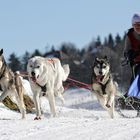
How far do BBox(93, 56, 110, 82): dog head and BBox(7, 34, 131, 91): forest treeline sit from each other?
32.9m

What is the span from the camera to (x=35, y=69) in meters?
8.86

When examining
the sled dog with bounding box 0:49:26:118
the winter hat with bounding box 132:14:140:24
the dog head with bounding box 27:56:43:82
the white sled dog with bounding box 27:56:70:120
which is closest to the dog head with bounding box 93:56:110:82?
the white sled dog with bounding box 27:56:70:120

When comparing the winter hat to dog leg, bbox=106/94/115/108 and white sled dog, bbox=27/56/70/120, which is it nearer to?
dog leg, bbox=106/94/115/108

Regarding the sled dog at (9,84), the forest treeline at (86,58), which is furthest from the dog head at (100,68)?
the forest treeline at (86,58)

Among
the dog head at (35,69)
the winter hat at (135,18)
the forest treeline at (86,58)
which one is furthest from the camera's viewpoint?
the forest treeline at (86,58)

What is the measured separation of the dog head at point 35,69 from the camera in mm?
8797

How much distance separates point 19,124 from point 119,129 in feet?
6.05

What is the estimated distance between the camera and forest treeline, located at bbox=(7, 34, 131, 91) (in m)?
61.0

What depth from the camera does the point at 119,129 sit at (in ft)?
19.5

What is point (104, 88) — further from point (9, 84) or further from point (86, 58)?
point (86, 58)

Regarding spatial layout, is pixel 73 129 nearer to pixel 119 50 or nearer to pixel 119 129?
pixel 119 129

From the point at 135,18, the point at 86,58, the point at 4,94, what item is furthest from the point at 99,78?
the point at 86,58

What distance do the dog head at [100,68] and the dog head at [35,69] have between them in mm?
1005

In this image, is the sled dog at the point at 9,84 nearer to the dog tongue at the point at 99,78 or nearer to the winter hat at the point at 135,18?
the dog tongue at the point at 99,78
